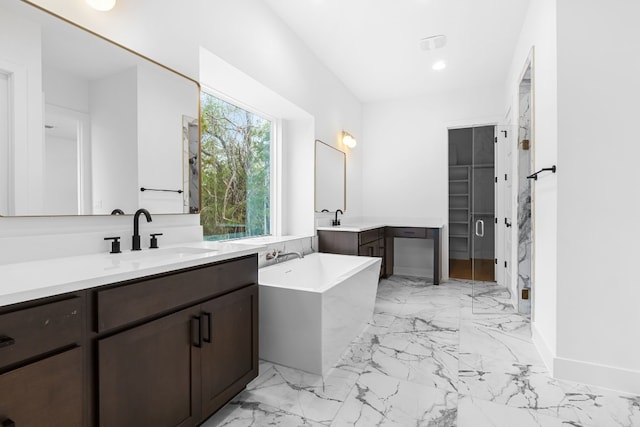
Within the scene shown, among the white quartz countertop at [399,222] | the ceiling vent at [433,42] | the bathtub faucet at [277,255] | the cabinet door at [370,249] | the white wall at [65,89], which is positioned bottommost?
the cabinet door at [370,249]

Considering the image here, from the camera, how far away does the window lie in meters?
2.65

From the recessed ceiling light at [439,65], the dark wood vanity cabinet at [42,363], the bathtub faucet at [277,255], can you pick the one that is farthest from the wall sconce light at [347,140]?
the dark wood vanity cabinet at [42,363]

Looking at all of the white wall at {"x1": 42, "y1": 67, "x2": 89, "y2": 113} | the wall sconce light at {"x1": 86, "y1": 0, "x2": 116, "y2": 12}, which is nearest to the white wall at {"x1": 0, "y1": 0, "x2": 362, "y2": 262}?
the wall sconce light at {"x1": 86, "y1": 0, "x2": 116, "y2": 12}

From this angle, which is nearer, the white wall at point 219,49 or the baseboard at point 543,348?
the white wall at point 219,49

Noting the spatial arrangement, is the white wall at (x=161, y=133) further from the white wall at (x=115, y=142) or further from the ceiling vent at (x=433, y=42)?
the ceiling vent at (x=433, y=42)

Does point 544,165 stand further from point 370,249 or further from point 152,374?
point 152,374

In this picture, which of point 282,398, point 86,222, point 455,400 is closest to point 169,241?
point 86,222

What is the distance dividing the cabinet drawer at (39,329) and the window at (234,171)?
148 centimetres

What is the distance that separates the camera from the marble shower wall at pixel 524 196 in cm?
296

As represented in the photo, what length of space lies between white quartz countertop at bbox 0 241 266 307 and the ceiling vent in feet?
9.37

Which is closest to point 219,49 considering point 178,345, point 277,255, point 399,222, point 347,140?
point 277,255

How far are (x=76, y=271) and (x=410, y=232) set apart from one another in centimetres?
387

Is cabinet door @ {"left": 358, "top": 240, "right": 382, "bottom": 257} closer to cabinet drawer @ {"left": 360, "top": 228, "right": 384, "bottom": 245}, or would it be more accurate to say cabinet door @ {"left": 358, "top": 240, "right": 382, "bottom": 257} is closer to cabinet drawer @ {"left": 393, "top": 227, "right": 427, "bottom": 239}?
cabinet drawer @ {"left": 360, "top": 228, "right": 384, "bottom": 245}

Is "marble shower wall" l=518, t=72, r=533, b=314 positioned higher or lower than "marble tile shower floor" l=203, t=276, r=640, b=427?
higher
